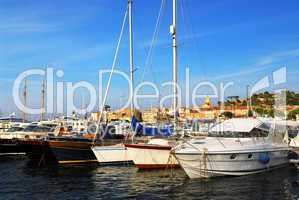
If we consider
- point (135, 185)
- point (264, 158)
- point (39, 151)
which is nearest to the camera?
point (135, 185)

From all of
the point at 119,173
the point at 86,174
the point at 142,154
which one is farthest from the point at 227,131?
the point at 86,174

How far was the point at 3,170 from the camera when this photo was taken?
90.3 feet

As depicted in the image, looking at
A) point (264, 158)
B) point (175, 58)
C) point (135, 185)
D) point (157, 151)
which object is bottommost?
point (135, 185)

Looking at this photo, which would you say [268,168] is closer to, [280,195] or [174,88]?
[280,195]

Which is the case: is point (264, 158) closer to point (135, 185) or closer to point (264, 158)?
point (264, 158)

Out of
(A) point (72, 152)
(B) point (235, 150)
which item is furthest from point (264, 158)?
(A) point (72, 152)

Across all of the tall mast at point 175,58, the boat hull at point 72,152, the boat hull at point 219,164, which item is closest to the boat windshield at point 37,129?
the boat hull at point 72,152

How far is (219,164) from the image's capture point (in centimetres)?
2173

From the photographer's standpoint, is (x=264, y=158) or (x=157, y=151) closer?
(x=264, y=158)

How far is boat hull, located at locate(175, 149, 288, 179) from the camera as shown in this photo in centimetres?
2127

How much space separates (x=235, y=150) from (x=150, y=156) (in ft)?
20.5

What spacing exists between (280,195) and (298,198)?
87 centimetres

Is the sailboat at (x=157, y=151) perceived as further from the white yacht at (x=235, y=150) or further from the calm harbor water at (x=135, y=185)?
the white yacht at (x=235, y=150)

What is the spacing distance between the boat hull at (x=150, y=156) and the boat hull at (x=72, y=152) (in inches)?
210
